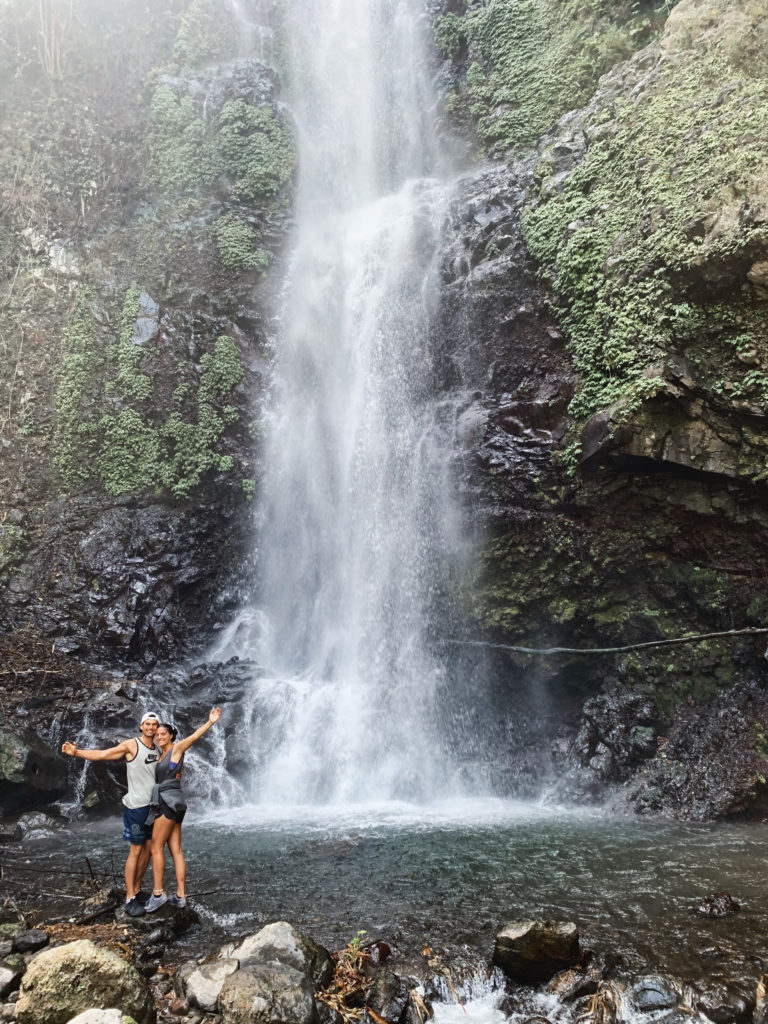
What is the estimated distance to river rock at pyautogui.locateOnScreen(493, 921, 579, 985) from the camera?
3.88m

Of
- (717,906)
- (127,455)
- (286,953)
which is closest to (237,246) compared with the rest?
(127,455)

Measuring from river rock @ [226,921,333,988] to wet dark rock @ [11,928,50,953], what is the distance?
1427mm

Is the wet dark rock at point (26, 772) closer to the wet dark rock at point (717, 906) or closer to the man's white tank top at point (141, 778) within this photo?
the man's white tank top at point (141, 778)

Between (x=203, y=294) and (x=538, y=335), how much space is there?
860cm

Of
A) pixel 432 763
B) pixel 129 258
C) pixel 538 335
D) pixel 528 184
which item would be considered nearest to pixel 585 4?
pixel 528 184

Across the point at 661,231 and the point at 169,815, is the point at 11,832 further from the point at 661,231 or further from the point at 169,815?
the point at 661,231

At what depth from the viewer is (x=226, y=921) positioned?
4.85 metres

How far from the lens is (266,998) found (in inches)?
130

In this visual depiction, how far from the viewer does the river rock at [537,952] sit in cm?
388

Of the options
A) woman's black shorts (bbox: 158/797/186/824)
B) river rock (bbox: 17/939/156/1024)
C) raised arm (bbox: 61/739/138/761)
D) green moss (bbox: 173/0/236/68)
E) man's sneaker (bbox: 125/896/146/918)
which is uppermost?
green moss (bbox: 173/0/236/68)

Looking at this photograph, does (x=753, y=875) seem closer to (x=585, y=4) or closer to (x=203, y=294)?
(x=203, y=294)

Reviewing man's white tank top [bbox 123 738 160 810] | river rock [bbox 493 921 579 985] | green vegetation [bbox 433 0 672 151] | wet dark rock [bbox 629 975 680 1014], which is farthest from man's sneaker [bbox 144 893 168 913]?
green vegetation [bbox 433 0 672 151]

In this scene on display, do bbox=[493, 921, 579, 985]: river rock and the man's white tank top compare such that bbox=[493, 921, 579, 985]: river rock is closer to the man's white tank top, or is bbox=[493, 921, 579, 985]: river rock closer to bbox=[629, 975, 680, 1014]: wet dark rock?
bbox=[629, 975, 680, 1014]: wet dark rock

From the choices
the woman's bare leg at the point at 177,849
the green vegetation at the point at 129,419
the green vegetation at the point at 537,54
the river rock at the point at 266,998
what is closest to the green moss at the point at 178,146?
the green vegetation at the point at 129,419
